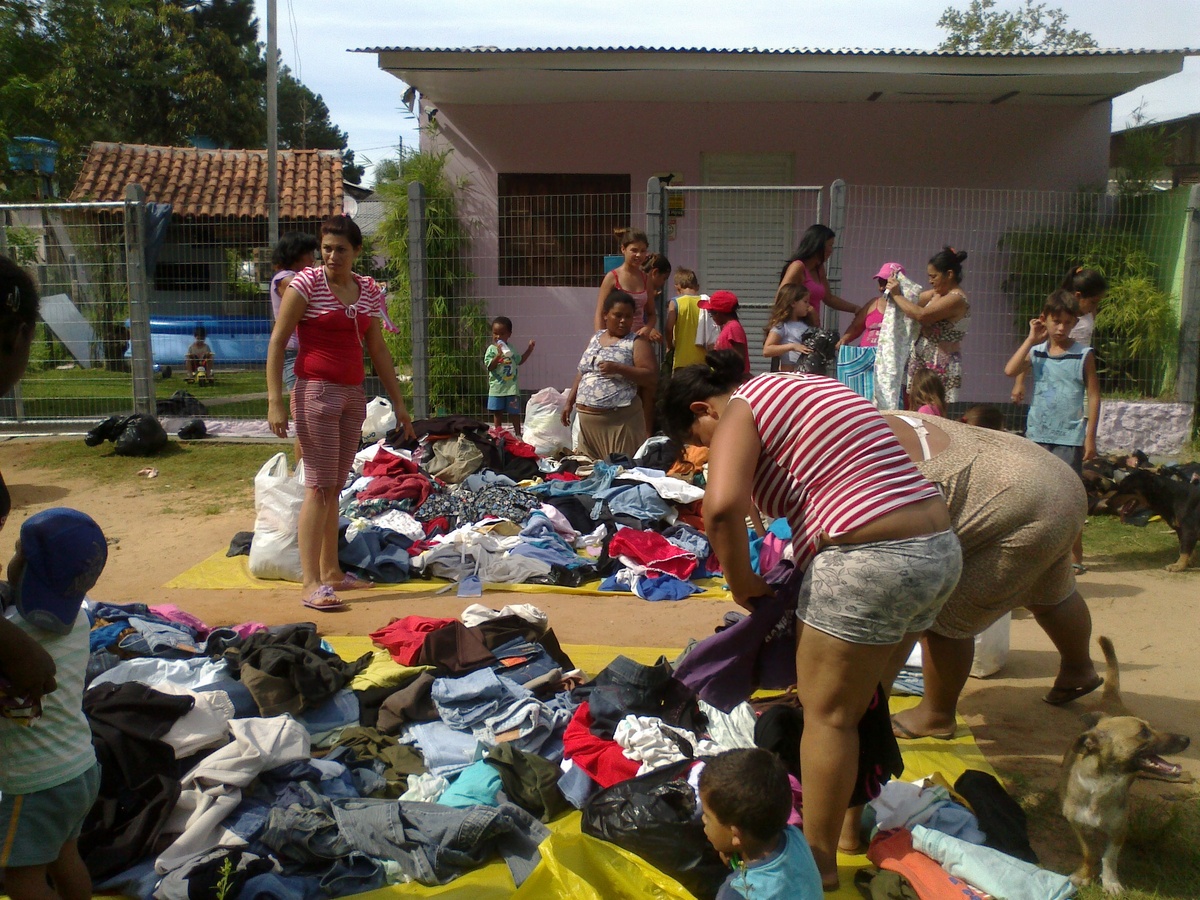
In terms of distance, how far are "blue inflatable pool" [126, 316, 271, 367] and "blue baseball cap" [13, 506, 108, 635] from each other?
11.6 m

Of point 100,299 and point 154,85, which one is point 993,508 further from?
point 154,85

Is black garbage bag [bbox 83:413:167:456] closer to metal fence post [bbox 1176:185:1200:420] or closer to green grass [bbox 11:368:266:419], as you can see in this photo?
green grass [bbox 11:368:266:419]

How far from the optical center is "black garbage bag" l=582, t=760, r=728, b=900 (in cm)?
278

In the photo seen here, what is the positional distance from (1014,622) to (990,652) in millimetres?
906

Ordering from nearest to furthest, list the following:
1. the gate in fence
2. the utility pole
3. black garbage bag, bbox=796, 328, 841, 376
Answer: black garbage bag, bbox=796, 328, 841, 376, the gate in fence, the utility pole

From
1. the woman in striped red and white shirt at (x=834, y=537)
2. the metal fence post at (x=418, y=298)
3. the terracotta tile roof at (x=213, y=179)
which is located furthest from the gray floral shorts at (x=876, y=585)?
the terracotta tile roof at (x=213, y=179)

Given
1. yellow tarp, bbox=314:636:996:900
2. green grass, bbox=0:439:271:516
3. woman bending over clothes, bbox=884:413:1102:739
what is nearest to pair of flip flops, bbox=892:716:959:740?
yellow tarp, bbox=314:636:996:900

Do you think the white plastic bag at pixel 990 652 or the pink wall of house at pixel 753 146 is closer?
the white plastic bag at pixel 990 652

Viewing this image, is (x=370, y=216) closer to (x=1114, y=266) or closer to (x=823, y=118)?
(x=823, y=118)

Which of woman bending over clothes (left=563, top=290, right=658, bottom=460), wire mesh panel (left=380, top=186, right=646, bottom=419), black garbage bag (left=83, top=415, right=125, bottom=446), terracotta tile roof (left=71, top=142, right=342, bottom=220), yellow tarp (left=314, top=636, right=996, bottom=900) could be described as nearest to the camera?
yellow tarp (left=314, top=636, right=996, bottom=900)

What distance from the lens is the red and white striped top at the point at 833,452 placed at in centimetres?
262

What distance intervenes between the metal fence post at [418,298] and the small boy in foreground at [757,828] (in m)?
7.65

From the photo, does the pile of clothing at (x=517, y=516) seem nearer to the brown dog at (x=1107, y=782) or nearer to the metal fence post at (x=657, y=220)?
the metal fence post at (x=657, y=220)

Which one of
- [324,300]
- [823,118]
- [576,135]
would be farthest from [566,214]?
[324,300]
